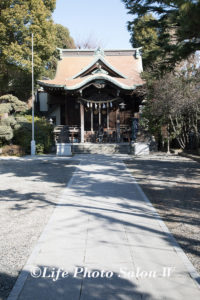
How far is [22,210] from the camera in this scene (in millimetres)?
5410

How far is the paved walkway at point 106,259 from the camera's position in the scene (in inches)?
102

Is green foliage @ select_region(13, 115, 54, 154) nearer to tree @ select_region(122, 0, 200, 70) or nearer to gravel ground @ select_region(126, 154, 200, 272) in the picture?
gravel ground @ select_region(126, 154, 200, 272)

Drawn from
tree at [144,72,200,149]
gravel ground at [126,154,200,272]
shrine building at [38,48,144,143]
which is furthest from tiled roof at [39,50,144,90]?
gravel ground at [126,154,200,272]

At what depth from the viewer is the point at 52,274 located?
2.90 metres

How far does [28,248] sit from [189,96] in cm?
1259

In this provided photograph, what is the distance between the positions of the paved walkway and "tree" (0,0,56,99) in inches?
728

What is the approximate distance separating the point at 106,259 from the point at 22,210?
2830 mm

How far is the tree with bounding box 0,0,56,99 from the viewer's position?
19859 mm

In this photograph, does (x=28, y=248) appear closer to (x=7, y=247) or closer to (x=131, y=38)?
(x=7, y=247)

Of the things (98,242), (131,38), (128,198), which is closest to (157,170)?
(128,198)

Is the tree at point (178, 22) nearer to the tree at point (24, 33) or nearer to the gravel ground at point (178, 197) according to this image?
the gravel ground at point (178, 197)

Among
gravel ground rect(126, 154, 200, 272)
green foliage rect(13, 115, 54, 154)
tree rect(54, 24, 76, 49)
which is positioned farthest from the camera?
tree rect(54, 24, 76, 49)

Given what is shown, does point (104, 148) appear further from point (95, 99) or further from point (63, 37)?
point (63, 37)

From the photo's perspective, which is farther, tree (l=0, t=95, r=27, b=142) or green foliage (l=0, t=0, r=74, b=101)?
green foliage (l=0, t=0, r=74, b=101)
